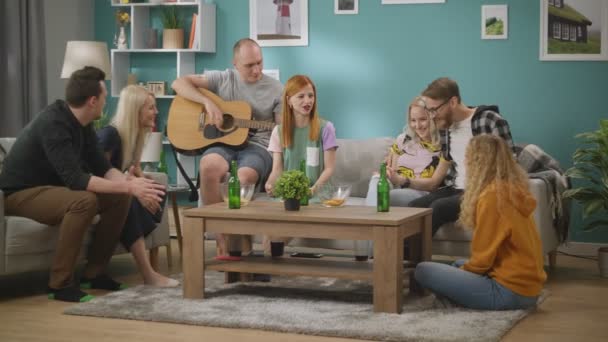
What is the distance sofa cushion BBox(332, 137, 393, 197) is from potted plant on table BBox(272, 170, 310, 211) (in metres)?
1.37

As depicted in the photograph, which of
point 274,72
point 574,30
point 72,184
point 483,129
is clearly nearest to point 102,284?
point 72,184

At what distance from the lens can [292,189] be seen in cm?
383

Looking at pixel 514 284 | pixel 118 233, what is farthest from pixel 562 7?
pixel 118 233

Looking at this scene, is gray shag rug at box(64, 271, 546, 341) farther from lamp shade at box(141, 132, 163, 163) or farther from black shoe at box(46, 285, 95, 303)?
lamp shade at box(141, 132, 163, 163)

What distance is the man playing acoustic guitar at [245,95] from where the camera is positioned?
16.6ft

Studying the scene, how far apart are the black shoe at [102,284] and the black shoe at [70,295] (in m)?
0.24

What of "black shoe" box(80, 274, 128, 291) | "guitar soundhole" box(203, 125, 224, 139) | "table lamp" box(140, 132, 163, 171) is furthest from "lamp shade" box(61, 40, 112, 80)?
"black shoe" box(80, 274, 128, 291)

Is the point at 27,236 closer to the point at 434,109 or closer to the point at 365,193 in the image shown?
the point at 365,193

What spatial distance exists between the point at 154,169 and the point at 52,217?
2696 millimetres

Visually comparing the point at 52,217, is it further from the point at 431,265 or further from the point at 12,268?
the point at 431,265

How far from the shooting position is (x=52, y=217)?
13.2ft

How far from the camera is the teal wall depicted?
5.56 m

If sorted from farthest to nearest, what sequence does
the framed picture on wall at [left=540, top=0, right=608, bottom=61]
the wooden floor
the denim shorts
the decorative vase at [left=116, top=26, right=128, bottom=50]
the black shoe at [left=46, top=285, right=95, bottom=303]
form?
the decorative vase at [left=116, top=26, right=128, bottom=50], the framed picture on wall at [left=540, top=0, right=608, bottom=61], the denim shorts, the black shoe at [left=46, top=285, right=95, bottom=303], the wooden floor

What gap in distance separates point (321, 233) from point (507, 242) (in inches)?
29.0
